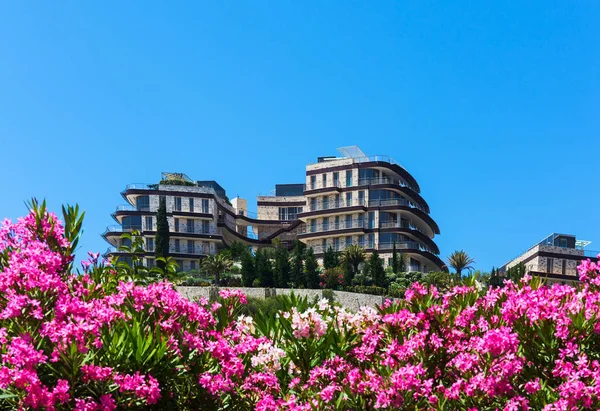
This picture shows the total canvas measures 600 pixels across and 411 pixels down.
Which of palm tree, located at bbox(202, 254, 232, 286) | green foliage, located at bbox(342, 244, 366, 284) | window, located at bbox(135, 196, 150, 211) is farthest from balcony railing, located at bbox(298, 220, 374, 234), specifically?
window, located at bbox(135, 196, 150, 211)

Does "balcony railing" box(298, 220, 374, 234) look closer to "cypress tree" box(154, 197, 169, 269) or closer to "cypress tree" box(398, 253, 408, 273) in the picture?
"cypress tree" box(398, 253, 408, 273)

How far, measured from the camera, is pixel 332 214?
86.8 m

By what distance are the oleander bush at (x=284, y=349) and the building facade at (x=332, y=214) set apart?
2892 inches

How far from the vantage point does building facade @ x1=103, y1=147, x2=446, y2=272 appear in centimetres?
8375

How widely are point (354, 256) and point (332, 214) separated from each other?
35.4 ft

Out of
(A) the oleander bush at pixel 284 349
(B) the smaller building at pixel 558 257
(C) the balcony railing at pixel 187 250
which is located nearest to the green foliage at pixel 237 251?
(C) the balcony railing at pixel 187 250

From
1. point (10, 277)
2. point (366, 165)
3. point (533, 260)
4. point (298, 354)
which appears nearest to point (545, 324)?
point (298, 354)

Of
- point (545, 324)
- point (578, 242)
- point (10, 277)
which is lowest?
point (545, 324)

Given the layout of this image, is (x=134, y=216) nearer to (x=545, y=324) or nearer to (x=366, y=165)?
(x=366, y=165)

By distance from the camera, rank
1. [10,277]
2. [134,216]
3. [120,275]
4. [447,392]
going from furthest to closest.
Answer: [134,216], [120,275], [10,277], [447,392]

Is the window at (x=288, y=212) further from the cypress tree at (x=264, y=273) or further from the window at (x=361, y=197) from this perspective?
the cypress tree at (x=264, y=273)

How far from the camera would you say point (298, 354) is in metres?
7.66

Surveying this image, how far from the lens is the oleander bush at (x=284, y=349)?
21.6 feet

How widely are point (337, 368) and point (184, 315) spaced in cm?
182
